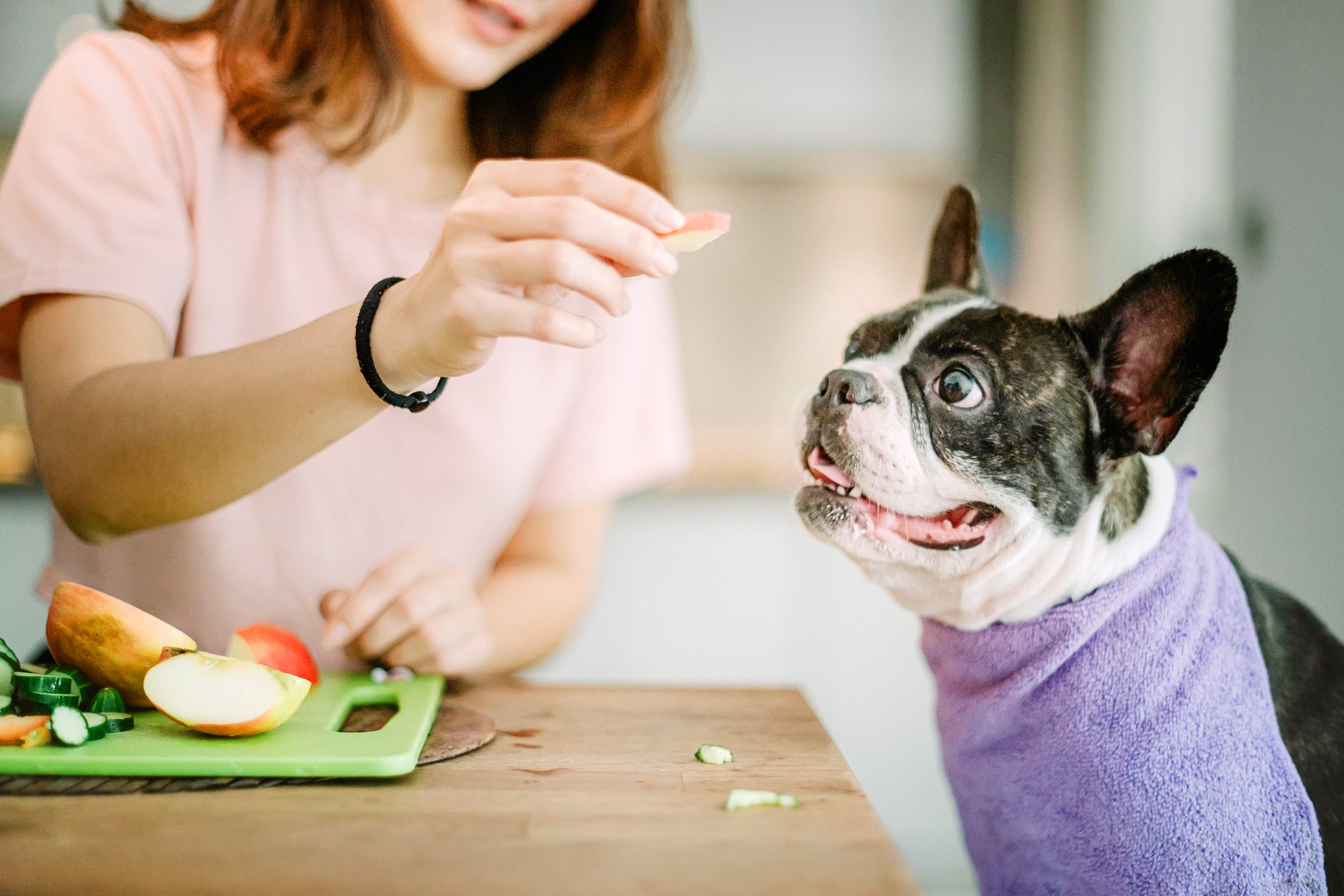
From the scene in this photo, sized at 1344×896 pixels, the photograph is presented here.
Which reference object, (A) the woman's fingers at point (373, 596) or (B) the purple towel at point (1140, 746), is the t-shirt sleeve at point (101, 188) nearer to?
(A) the woman's fingers at point (373, 596)

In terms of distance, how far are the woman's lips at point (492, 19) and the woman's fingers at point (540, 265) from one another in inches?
17.7

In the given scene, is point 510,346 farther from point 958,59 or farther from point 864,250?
point 958,59

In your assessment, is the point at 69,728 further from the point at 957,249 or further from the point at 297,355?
the point at 957,249

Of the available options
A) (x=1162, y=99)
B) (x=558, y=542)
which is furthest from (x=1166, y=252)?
(x=558, y=542)

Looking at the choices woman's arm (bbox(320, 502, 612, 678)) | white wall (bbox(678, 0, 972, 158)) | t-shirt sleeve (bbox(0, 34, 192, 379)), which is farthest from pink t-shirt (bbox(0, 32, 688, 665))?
white wall (bbox(678, 0, 972, 158))

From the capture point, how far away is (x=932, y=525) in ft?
2.71

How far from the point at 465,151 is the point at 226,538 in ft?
1.84

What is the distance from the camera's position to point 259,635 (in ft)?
2.51

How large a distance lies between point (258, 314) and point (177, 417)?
355 millimetres

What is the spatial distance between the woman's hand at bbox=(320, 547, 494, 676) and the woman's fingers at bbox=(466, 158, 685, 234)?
0.41 metres

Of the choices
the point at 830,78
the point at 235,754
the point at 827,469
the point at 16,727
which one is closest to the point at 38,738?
the point at 16,727

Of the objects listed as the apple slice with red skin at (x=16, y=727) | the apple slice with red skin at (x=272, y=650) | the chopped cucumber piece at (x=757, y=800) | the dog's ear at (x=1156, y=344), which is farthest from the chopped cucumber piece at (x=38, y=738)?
the dog's ear at (x=1156, y=344)

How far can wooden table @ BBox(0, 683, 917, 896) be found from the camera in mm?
469

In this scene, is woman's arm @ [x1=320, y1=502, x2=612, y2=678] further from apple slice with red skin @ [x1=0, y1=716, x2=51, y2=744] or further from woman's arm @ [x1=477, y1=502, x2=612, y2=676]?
apple slice with red skin @ [x1=0, y1=716, x2=51, y2=744]
